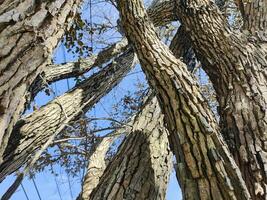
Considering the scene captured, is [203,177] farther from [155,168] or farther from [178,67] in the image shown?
[155,168]

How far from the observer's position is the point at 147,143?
3.07 m

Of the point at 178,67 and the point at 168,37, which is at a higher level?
the point at 168,37

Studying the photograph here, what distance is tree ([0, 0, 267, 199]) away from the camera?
4.37ft

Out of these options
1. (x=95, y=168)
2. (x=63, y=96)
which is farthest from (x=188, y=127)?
(x=95, y=168)

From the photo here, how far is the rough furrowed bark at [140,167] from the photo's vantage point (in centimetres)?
267

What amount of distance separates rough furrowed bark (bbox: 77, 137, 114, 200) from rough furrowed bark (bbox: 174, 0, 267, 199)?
57.3 inches

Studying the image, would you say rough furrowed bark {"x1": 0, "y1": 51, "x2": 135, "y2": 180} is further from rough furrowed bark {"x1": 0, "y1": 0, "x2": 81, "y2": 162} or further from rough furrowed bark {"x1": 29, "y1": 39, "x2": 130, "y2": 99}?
rough furrowed bark {"x1": 0, "y1": 0, "x2": 81, "y2": 162}

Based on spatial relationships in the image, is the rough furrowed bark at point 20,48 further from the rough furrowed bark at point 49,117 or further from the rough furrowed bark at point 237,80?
the rough furrowed bark at point 49,117

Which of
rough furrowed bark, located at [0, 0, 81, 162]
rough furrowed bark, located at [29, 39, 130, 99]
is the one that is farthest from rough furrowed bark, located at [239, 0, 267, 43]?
rough furrowed bark, located at [0, 0, 81, 162]

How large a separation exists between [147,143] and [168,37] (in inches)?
115

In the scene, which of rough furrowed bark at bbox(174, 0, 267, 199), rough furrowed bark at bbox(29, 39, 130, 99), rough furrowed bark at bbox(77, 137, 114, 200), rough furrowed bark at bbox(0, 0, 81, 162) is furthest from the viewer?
rough furrowed bark at bbox(29, 39, 130, 99)

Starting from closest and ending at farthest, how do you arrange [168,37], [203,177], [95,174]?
[203,177]
[95,174]
[168,37]

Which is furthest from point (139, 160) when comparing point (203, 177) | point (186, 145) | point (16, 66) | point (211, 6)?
point (16, 66)

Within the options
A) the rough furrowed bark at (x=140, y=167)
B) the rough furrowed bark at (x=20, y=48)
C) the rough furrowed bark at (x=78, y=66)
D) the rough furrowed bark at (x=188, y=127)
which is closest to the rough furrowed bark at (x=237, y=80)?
the rough furrowed bark at (x=188, y=127)
